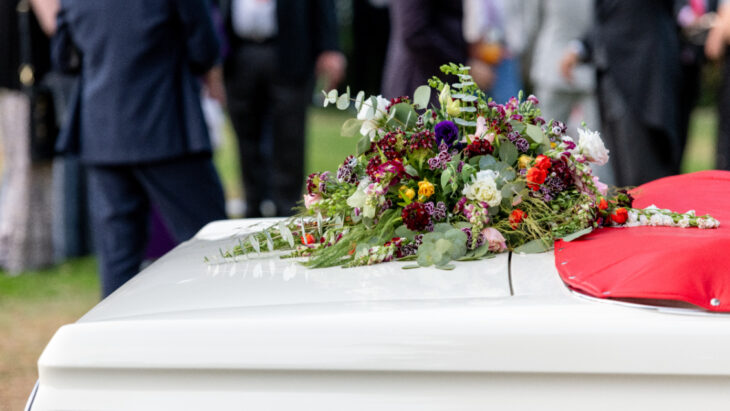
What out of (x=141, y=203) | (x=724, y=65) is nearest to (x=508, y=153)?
(x=141, y=203)

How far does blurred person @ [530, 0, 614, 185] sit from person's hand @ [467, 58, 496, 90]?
1.35 feet

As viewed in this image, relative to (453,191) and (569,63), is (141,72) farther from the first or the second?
(569,63)

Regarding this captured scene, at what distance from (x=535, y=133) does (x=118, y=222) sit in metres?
2.32

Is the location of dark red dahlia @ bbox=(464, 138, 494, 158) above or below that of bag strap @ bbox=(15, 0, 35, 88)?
below

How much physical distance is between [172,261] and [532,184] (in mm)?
932

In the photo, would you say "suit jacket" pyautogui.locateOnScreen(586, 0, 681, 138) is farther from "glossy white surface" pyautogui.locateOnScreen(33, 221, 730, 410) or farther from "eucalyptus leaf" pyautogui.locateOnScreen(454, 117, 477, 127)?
→ "glossy white surface" pyautogui.locateOnScreen(33, 221, 730, 410)

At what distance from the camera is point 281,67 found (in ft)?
19.9

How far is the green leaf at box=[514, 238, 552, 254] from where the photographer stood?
1969 millimetres

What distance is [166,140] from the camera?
3670 mm

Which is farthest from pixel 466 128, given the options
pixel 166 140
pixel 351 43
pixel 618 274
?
pixel 351 43

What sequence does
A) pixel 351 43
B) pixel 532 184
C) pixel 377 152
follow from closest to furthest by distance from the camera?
pixel 532 184 → pixel 377 152 → pixel 351 43

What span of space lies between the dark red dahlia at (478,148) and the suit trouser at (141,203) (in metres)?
1.87

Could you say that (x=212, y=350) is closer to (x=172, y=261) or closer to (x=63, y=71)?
(x=172, y=261)

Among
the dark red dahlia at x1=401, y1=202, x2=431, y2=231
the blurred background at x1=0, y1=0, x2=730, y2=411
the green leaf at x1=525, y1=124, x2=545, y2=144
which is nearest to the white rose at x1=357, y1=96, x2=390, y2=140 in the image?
the dark red dahlia at x1=401, y1=202, x2=431, y2=231
